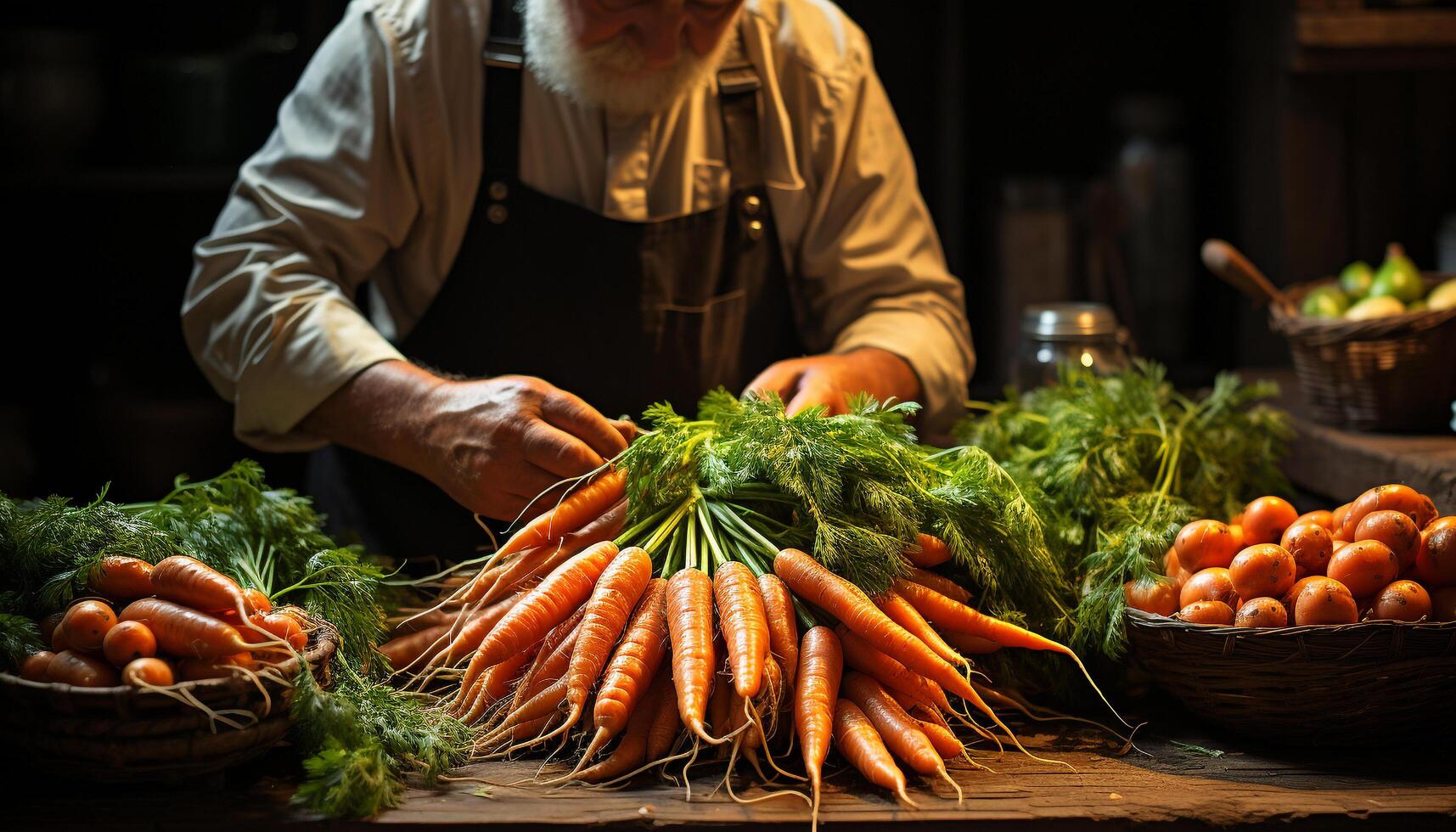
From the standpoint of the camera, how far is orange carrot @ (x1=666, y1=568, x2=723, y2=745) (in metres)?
1.16

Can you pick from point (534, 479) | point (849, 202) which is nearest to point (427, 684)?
point (534, 479)

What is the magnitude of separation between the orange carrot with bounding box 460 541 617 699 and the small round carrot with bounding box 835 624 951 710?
0.28 meters

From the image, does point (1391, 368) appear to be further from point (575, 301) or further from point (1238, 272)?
point (575, 301)

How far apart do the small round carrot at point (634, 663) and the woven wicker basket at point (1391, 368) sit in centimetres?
116

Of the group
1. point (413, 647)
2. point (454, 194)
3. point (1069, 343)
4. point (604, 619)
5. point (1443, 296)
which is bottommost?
point (413, 647)

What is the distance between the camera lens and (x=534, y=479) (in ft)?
4.78

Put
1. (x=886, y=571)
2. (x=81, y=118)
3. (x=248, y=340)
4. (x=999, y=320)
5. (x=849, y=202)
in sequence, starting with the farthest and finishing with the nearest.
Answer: (x=999, y=320)
(x=81, y=118)
(x=849, y=202)
(x=248, y=340)
(x=886, y=571)

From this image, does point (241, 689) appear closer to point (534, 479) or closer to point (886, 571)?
point (534, 479)

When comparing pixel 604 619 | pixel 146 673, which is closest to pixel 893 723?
pixel 604 619

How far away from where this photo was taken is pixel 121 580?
1.19m

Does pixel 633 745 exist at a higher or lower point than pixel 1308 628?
lower

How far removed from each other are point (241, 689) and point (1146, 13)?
9.40 feet

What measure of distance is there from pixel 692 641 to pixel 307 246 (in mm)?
972

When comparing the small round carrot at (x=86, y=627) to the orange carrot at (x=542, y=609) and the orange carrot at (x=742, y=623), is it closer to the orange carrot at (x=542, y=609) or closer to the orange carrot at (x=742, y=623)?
the orange carrot at (x=542, y=609)
